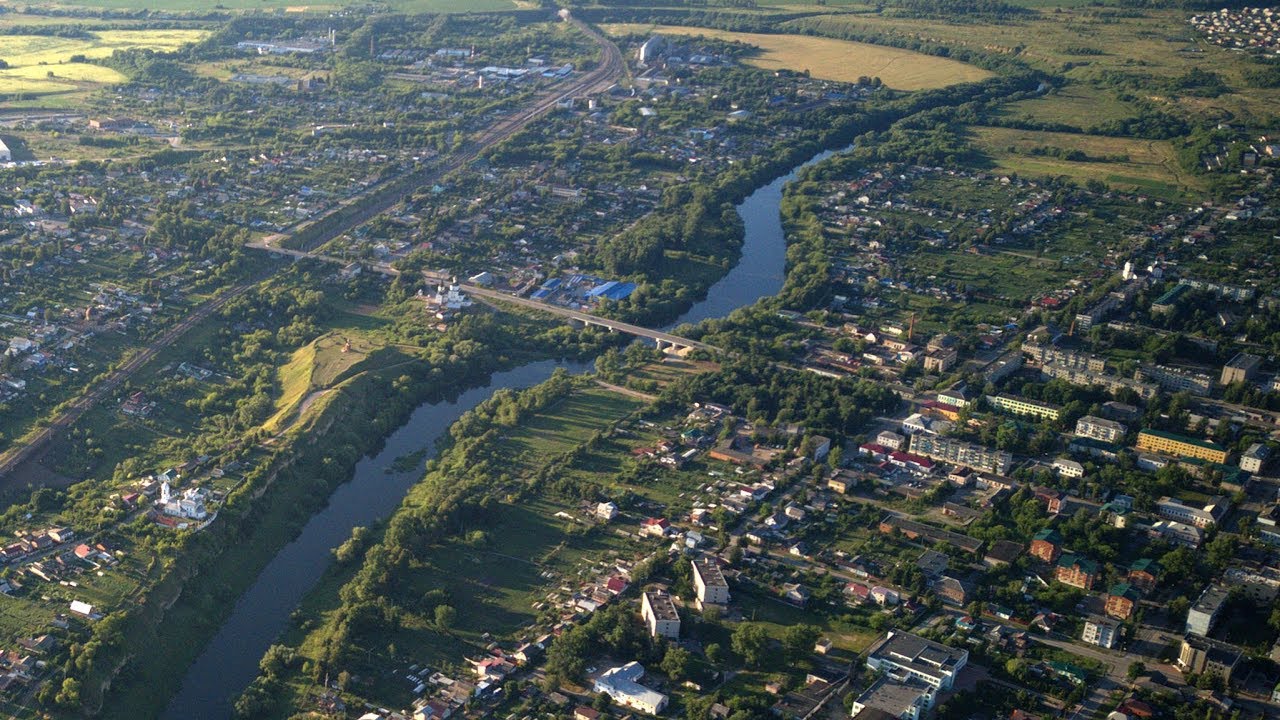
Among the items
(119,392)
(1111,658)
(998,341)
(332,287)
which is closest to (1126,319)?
(998,341)

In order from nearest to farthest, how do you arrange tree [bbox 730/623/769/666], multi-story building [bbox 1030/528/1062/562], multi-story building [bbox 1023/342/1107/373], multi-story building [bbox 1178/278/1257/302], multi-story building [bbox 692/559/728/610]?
tree [bbox 730/623/769/666] → multi-story building [bbox 692/559/728/610] → multi-story building [bbox 1030/528/1062/562] → multi-story building [bbox 1023/342/1107/373] → multi-story building [bbox 1178/278/1257/302]

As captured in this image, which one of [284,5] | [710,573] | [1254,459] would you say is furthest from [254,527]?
[284,5]

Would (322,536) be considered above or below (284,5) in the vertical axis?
below

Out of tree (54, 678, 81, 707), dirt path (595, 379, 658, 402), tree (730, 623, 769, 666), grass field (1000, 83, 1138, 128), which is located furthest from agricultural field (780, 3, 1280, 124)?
tree (54, 678, 81, 707)

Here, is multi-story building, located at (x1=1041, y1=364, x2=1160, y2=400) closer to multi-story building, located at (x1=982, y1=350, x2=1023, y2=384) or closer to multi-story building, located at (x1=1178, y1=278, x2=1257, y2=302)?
multi-story building, located at (x1=982, y1=350, x2=1023, y2=384)

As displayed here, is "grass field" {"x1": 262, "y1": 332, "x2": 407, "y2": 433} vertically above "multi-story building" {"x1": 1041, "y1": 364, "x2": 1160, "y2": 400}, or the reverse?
"multi-story building" {"x1": 1041, "y1": 364, "x2": 1160, "y2": 400}

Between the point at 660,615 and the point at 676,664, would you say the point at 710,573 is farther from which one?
the point at 676,664
